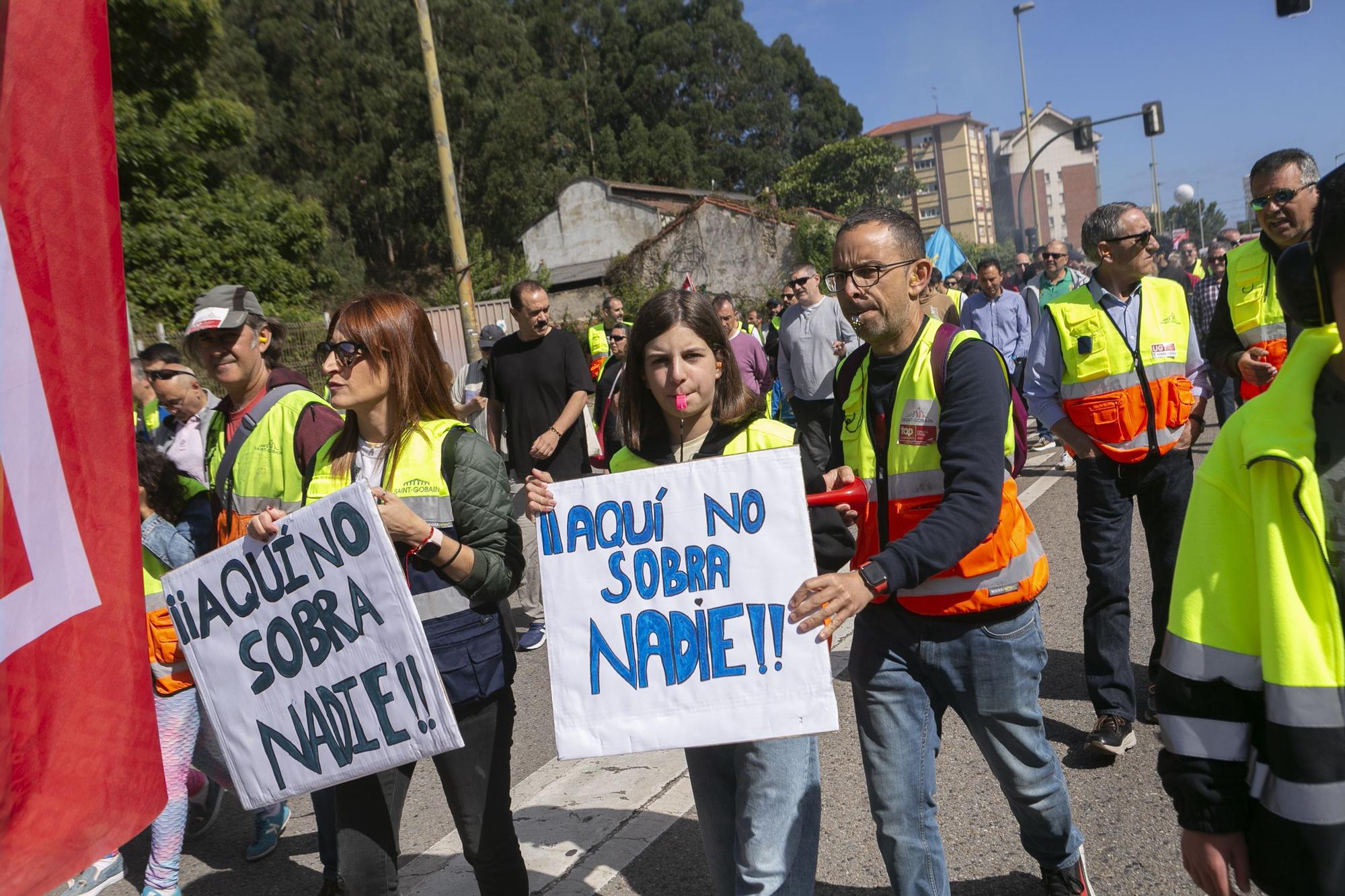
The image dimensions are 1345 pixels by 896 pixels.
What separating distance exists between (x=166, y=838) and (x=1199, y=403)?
4139 millimetres

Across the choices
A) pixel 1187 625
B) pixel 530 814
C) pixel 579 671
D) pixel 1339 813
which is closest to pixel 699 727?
pixel 579 671

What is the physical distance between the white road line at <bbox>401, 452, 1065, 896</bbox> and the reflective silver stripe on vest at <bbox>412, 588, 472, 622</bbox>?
3.06 feet

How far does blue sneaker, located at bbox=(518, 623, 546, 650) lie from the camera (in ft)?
20.7

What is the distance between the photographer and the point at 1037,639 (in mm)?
2662

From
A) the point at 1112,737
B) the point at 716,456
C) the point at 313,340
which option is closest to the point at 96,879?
the point at 716,456

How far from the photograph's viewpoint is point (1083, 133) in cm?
2648

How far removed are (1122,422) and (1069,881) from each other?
193cm

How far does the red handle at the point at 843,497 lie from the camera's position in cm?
250

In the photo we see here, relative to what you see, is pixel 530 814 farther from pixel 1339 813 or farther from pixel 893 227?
pixel 1339 813

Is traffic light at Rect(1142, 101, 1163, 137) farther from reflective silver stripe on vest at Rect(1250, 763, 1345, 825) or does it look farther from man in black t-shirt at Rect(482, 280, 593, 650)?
reflective silver stripe on vest at Rect(1250, 763, 1345, 825)

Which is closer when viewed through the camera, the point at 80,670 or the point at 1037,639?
the point at 80,670

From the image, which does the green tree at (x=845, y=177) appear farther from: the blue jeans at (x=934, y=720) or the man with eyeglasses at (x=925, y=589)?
the blue jeans at (x=934, y=720)

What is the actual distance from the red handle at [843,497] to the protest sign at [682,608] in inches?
5.4

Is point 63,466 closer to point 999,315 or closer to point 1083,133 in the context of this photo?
point 999,315
